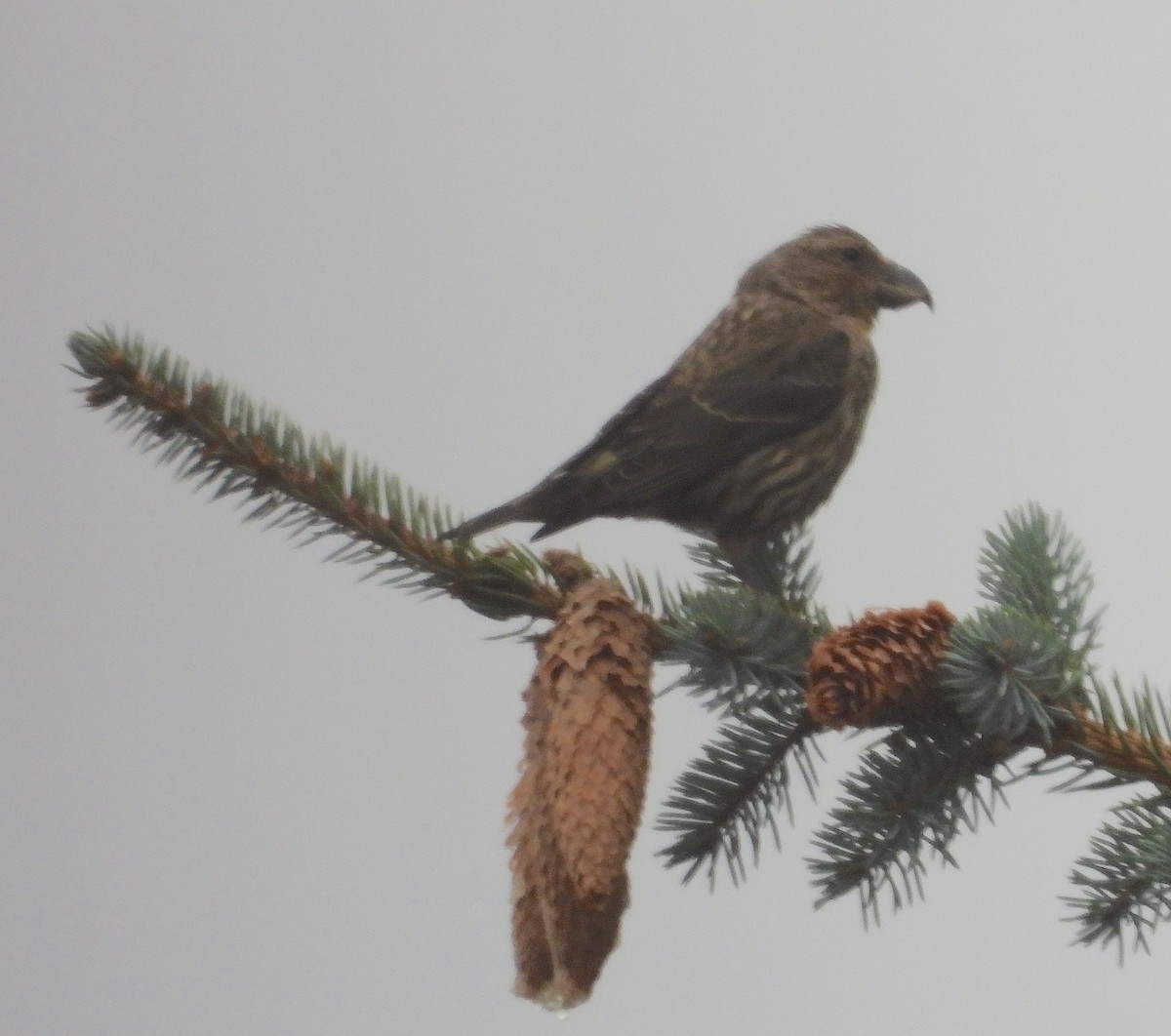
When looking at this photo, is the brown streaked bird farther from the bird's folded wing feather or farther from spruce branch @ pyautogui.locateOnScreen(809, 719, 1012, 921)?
spruce branch @ pyautogui.locateOnScreen(809, 719, 1012, 921)

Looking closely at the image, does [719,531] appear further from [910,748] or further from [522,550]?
[910,748]

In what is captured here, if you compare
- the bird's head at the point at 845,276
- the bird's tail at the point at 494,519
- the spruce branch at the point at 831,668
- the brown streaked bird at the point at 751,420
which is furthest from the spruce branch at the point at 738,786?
Answer: the bird's head at the point at 845,276

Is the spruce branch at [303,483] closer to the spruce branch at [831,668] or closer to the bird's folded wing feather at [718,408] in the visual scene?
the spruce branch at [831,668]

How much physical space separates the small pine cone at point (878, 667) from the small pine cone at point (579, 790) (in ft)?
0.91

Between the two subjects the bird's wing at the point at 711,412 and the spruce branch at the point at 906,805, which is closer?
the spruce branch at the point at 906,805

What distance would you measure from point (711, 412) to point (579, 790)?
9.02 feet

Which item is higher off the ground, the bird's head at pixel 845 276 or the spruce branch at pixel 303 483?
the bird's head at pixel 845 276

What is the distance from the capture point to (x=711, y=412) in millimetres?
4812

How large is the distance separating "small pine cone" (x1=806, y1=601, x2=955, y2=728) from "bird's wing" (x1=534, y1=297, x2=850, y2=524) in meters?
1.75

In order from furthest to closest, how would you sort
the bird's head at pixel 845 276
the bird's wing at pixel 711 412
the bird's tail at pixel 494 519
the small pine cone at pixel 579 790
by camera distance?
the bird's head at pixel 845 276 < the bird's wing at pixel 711 412 < the bird's tail at pixel 494 519 < the small pine cone at pixel 579 790

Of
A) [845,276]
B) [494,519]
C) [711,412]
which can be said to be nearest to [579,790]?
[494,519]

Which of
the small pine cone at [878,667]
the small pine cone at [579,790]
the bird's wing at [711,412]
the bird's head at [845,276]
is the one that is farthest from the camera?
the bird's head at [845,276]

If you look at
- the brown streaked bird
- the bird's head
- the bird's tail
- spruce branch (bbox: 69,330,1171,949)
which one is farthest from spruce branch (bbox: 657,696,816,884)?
the bird's head

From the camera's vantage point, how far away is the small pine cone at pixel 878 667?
7.54 feet
